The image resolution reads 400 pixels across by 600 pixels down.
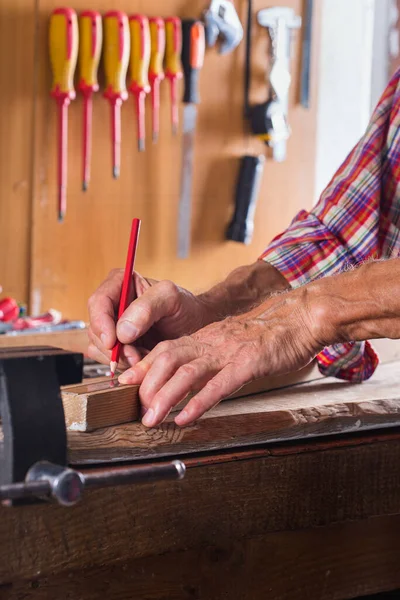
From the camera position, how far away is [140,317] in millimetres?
1176

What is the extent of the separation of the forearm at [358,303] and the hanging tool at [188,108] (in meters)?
2.17

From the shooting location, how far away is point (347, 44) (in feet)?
11.8

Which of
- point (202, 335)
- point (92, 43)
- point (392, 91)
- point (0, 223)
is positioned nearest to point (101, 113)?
point (92, 43)

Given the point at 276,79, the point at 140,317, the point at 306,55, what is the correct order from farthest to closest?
1. the point at 306,55
2. the point at 276,79
3. the point at 140,317

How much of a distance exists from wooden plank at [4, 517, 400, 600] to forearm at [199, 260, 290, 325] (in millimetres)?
442

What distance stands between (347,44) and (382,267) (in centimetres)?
279

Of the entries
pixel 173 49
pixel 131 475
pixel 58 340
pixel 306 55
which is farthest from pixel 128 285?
pixel 306 55

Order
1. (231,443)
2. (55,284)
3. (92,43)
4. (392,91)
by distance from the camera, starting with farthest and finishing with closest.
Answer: (55,284), (92,43), (392,91), (231,443)

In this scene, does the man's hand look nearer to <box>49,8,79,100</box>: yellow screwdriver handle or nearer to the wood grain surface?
the wood grain surface

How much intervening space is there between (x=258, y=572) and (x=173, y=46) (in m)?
2.34

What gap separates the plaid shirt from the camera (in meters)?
1.46

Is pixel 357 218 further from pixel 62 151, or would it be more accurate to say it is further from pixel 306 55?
pixel 306 55

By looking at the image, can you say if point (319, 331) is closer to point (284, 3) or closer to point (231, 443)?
point (231, 443)

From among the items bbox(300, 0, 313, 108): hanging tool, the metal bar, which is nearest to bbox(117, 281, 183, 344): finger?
the metal bar
